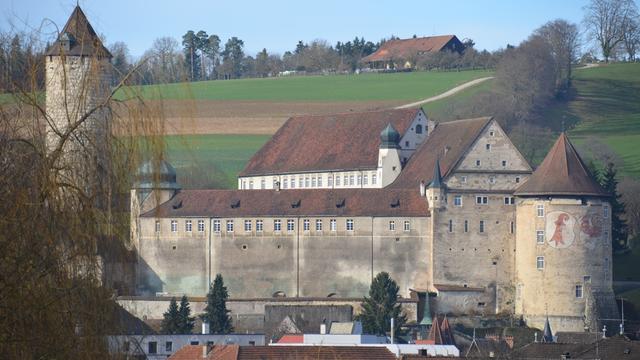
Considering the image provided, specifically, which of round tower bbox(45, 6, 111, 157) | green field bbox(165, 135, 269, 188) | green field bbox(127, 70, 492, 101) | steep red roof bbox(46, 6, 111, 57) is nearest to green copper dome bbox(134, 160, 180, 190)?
round tower bbox(45, 6, 111, 157)

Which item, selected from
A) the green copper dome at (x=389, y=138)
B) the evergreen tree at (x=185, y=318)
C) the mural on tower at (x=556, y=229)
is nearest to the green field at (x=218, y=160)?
the green copper dome at (x=389, y=138)

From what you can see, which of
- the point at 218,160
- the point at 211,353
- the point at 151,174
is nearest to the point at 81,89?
the point at 151,174

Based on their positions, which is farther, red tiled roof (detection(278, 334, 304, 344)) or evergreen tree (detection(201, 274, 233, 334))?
evergreen tree (detection(201, 274, 233, 334))

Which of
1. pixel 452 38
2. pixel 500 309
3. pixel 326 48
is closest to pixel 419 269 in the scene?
pixel 500 309

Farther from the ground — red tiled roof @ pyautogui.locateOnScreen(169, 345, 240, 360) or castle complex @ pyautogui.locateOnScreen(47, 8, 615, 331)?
castle complex @ pyautogui.locateOnScreen(47, 8, 615, 331)

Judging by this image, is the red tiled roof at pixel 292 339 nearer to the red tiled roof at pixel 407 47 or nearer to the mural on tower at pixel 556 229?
the mural on tower at pixel 556 229

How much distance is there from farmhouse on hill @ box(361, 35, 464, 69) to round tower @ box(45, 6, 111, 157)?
11552cm

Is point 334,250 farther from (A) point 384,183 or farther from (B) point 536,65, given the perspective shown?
(B) point 536,65

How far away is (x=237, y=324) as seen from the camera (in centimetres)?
7000

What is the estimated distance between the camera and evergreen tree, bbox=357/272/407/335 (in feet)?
219

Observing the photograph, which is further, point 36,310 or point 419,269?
point 419,269

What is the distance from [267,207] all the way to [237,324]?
6.22 m

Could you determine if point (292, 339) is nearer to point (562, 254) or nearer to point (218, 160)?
point (562, 254)

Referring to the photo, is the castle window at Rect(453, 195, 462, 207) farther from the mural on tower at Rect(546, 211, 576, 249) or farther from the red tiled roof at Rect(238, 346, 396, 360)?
the red tiled roof at Rect(238, 346, 396, 360)
